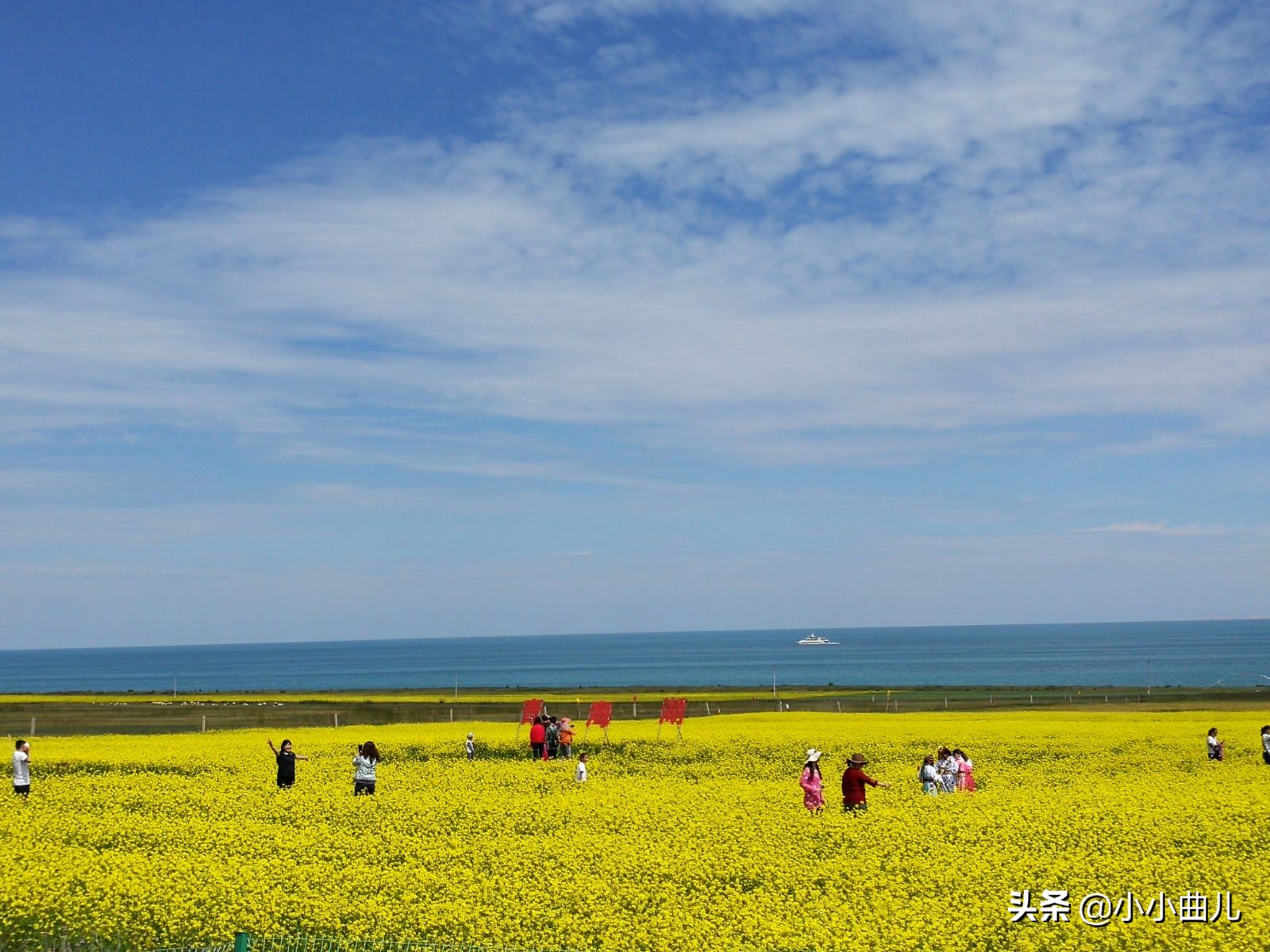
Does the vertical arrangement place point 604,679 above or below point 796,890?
below

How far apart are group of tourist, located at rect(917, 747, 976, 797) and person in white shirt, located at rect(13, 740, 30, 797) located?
19958mm

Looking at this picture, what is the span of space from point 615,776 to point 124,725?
35317mm

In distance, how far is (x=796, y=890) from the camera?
1466 cm

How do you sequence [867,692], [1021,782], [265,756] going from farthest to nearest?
[867,692], [265,756], [1021,782]

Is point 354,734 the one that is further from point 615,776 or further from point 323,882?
point 323,882

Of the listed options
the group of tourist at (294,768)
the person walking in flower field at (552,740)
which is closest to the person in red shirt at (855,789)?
the group of tourist at (294,768)

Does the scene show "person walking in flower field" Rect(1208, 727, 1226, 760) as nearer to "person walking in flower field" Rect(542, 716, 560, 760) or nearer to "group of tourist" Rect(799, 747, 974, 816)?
"group of tourist" Rect(799, 747, 974, 816)

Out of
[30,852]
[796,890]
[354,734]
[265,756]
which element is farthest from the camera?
[354,734]

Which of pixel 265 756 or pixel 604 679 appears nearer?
pixel 265 756

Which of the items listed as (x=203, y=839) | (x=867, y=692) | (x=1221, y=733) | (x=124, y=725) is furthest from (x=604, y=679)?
(x=203, y=839)

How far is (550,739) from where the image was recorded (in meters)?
35.8

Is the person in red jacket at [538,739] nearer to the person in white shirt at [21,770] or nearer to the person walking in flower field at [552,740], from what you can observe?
the person walking in flower field at [552,740]

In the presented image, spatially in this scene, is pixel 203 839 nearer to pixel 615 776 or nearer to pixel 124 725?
pixel 615 776

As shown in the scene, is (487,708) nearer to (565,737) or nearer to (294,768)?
(565,737)
